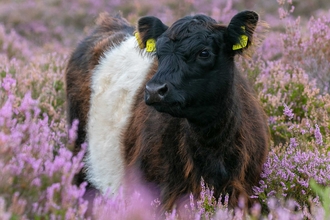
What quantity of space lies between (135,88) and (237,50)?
4.51 ft

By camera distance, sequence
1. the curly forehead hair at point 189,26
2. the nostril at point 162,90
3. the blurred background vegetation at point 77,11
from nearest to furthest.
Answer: the nostril at point 162,90 → the curly forehead hair at point 189,26 → the blurred background vegetation at point 77,11

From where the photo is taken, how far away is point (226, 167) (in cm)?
347

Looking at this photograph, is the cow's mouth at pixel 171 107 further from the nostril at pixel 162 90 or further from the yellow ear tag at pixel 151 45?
the yellow ear tag at pixel 151 45

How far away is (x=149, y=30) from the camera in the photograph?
392cm

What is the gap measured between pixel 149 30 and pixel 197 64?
2.60ft

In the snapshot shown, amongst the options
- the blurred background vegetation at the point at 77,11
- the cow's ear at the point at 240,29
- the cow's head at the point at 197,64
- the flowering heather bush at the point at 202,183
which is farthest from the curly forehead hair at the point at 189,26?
the blurred background vegetation at the point at 77,11

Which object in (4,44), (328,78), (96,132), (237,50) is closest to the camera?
(237,50)

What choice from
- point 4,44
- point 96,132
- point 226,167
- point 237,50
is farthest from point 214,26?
point 4,44

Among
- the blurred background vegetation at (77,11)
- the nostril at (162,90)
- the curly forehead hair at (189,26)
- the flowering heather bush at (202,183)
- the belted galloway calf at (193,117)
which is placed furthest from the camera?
the blurred background vegetation at (77,11)

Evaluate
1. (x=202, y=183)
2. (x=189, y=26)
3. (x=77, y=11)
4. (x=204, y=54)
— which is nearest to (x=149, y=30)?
(x=189, y=26)

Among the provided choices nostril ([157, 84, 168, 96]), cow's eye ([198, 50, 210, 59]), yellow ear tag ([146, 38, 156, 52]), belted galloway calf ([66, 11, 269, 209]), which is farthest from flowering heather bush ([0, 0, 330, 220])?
yellow ear tag ([146, 38, 156, 52])

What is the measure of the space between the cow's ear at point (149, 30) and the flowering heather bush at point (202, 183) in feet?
2.80

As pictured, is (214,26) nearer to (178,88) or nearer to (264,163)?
(178,88)

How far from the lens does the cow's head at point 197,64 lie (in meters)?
3.16
